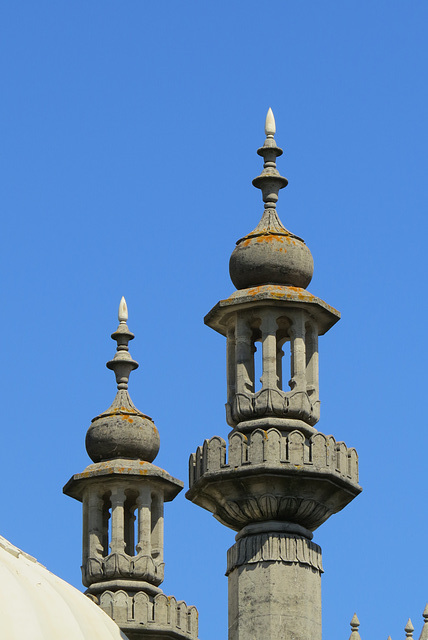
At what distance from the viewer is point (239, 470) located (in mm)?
37000

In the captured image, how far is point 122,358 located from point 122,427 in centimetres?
190

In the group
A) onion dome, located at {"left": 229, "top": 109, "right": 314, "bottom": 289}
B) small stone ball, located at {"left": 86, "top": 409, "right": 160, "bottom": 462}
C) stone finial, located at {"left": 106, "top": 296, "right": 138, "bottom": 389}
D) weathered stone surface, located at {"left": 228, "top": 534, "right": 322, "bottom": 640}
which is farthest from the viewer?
stone finial, located at {"left": 106, "top": 296, "right": 138, "bottom": 389}

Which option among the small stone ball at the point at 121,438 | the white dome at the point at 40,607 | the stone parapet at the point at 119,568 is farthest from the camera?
the small stone ball at the point at 121,438

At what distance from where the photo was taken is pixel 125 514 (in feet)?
159

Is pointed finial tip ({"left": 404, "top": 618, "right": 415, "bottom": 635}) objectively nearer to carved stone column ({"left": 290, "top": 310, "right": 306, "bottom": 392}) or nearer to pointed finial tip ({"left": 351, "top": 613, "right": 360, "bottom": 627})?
pointed finial tip ({"left": 351, "top": 613, "right": 360, "bottom": 627})

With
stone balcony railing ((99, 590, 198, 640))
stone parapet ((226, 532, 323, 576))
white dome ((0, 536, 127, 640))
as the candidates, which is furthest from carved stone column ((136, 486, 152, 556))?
stone parapet ((226, 532, 323, 576))

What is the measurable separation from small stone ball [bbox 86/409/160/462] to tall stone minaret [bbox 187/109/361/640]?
9270 millimetres

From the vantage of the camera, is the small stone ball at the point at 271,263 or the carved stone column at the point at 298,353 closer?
the carved stone column at the point at 298,353

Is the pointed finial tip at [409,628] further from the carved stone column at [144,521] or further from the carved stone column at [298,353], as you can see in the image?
the carved stone column at [298,353]

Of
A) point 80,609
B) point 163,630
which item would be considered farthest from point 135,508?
point 80,609

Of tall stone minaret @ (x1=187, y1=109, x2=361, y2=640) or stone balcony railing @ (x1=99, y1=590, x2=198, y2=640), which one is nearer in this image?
tall stone minaret @ (x1=187, y1=109, x2=361, y2=640)

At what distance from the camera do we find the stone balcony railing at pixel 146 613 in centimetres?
4481

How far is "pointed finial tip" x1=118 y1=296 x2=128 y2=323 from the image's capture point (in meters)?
49.8

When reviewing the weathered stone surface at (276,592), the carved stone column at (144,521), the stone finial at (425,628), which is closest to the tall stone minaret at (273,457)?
the weathered stone surface at (276,592)
